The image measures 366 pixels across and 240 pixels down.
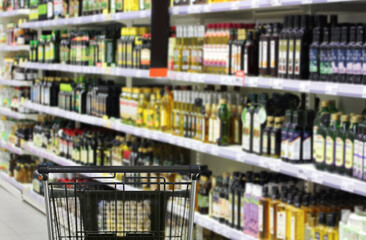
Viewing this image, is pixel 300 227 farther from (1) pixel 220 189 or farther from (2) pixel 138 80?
(2) pixel 138 80

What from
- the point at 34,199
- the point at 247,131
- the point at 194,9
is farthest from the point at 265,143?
the point at 34,199

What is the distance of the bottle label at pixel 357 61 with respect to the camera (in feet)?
9.84

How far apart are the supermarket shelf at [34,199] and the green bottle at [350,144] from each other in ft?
13.9

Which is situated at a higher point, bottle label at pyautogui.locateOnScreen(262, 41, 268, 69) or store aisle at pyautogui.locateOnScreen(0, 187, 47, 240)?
bottle label at pyautogui.locateOnScreen(262, 41, 268, 69)

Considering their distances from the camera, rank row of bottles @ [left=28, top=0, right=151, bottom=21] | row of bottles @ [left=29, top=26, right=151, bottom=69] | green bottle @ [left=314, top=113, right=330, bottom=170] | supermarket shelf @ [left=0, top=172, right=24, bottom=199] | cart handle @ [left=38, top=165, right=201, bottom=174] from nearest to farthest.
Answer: cart handle @ [left=38, top=165, right=201, bottom=174]
green bottle @ [left=314, top=113, right=330, bottom=170]
row of bottles @ [left=29, top=26, right=151, bottom=69]
row of bottles @ [left=28, top=0, right=151, bottom=21]
supermarket shelf @ [left=0, top=172, right=24, bottom=199]

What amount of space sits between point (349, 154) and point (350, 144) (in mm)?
47

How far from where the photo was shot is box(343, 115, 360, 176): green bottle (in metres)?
3.06

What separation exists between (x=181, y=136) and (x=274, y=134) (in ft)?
3.39

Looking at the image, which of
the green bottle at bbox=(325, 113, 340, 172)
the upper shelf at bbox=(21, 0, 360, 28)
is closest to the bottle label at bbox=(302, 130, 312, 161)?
the green bottle at bbox=(325, 113, 340, 172)

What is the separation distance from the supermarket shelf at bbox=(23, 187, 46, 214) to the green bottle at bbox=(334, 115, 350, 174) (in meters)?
4.17

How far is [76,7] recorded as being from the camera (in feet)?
20.2

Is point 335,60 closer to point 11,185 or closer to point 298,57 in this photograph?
point 298,57

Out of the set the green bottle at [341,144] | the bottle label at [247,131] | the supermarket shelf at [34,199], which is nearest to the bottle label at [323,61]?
the green bottle at [341,144]

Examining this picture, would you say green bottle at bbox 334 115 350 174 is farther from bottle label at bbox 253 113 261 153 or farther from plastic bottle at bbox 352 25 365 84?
bottle label at bbox 253 113 261 153
